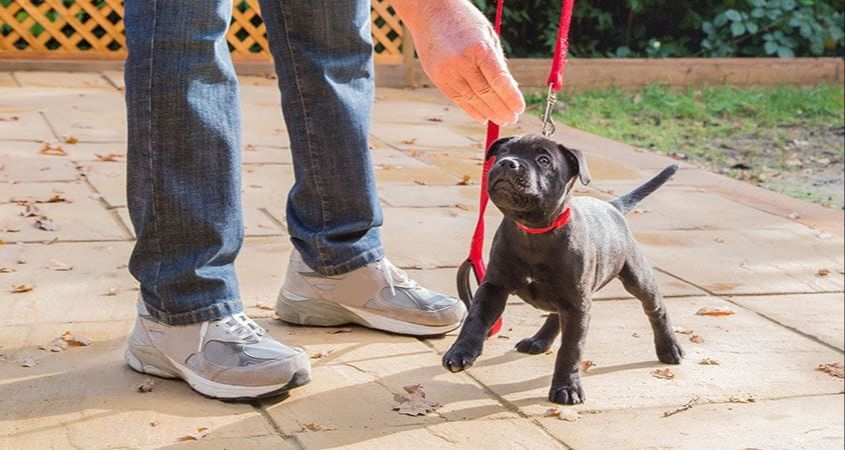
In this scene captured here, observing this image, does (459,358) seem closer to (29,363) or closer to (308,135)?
(308,135)

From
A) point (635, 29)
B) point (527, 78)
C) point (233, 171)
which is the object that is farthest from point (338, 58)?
point (635, 29)

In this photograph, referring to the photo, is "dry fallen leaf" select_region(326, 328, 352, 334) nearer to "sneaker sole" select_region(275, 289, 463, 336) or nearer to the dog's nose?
"sneaker sole" select_region(275, 289, 463, 336)

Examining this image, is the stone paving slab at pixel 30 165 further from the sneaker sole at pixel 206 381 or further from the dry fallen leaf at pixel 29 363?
the sneaker sole at pixel 206 381

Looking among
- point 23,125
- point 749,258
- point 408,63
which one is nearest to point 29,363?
point 749,258

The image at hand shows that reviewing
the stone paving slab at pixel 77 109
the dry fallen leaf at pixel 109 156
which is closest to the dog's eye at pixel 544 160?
the dry fallen leaf at pixel 109 156

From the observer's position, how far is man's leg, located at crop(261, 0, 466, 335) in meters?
2.61

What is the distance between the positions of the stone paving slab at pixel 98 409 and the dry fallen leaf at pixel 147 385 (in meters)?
0.01

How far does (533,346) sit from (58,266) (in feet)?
4.53

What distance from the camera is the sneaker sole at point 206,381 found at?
2.36m

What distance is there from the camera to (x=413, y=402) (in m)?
2.41

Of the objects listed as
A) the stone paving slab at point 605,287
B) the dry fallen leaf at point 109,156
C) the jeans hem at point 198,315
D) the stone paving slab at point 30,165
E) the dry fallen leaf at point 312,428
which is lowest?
the dry fallen leaf at point 109,156

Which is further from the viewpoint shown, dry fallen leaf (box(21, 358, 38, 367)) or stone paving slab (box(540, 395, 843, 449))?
dry fallen leaf (box(21, 358, 38, 367))

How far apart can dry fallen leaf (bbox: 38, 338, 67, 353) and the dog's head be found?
1.05 meters

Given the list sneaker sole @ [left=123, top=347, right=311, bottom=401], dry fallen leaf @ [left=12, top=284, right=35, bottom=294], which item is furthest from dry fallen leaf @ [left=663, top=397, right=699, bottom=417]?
dry fallen leaf @ [left=12, top=284, right=35, bottom=294]
